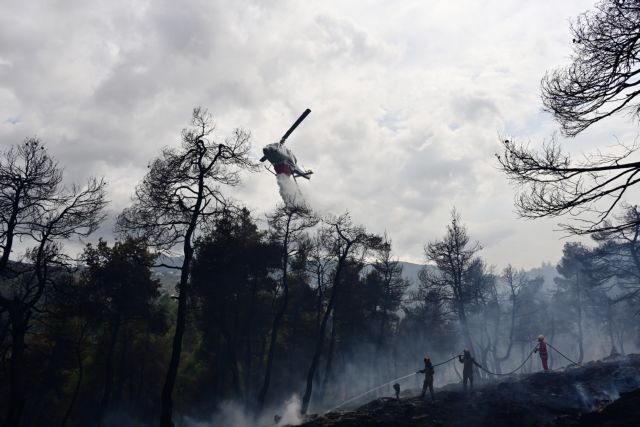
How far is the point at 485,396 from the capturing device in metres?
15.8

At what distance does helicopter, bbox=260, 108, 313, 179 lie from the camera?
3759cm

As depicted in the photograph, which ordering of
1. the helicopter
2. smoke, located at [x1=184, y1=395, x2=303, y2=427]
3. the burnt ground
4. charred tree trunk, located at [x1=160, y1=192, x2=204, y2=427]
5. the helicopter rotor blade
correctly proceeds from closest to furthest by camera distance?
the burnt ground → charred tree trunk, located at [x1=160, y1=192, x2=204, y2=427] → smoke, located at [x1=184, y1=395, x2=303, y2=427] → the helicopter → the helicopter rotor blade

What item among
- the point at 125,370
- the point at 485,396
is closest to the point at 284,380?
the point at 125,370

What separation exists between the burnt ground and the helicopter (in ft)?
82.5

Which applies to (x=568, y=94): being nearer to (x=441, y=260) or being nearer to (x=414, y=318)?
(x=441, y=260)

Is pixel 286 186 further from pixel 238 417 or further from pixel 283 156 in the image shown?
pixel 238 417

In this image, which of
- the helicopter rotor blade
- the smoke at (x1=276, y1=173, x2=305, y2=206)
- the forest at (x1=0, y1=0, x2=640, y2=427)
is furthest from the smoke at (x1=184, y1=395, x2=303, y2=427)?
the helicopter rotor blade

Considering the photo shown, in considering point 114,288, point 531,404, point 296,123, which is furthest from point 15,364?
point 296,123

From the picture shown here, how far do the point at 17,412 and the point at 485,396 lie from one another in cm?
1652

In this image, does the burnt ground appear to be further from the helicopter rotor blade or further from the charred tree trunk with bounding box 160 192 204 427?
the helicopter rotor blade

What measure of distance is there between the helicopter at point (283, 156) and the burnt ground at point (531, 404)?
25140 mm

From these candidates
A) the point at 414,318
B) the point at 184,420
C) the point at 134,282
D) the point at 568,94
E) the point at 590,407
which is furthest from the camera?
the point at 414,318

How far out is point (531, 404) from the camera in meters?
13.9

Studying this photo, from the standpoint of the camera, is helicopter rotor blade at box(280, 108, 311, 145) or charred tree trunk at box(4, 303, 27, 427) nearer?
charred tree trunk at box(4, 303, 27, 427)
